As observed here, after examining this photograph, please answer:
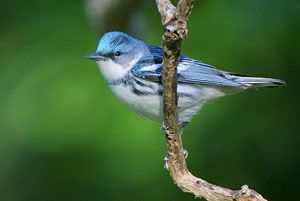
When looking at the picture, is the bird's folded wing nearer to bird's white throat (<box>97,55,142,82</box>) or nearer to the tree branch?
bird's white throat (<box>97,55,142,82</box>)

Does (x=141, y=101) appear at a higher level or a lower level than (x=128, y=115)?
higher

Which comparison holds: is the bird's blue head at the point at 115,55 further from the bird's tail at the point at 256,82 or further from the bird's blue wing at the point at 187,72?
the bird's tail at the point at 256,82

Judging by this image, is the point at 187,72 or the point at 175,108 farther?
the point at 187,72

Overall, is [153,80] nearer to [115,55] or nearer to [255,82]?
[115,55]

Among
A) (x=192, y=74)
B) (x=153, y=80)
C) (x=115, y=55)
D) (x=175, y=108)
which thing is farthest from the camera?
(x=115, y=55)

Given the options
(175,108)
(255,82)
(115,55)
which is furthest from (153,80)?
(175,108)

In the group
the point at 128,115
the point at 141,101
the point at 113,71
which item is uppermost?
the point at 113,71

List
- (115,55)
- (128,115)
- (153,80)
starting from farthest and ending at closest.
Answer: (128,115) → (115,55) → (153,80)

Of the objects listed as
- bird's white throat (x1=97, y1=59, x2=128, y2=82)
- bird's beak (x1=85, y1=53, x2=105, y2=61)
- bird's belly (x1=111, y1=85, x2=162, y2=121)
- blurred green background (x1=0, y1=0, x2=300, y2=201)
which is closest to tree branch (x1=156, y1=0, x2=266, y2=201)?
bird's belly (x1=111, y1=85, x2=162, y2=121)
